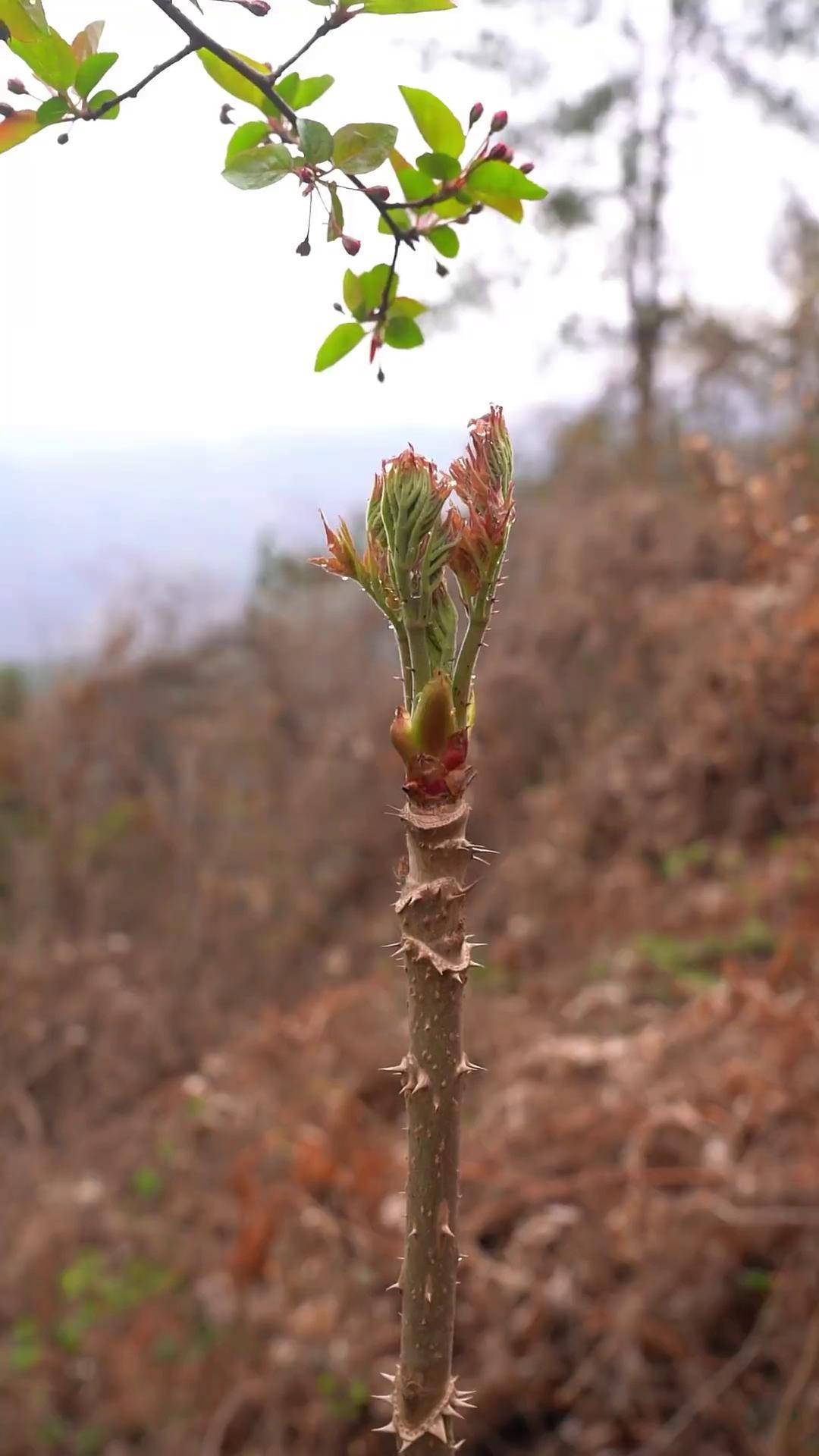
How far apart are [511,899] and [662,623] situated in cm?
220

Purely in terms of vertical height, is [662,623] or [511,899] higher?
[662,623]

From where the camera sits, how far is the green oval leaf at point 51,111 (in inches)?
27.3

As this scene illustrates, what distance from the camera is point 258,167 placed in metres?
0.68

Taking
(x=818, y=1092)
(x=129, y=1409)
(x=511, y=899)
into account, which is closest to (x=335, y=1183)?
(x=129, y=1409)

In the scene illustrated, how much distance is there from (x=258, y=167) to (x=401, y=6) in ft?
0.41

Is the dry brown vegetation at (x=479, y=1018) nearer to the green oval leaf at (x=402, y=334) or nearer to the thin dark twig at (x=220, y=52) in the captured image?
the green oval leaf at (x=402, y=334)

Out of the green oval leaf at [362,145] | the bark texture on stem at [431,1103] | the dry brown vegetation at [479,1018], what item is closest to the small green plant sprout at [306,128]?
the green oval leaf at [362,145]

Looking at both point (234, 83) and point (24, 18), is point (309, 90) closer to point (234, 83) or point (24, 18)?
point (234, 83)

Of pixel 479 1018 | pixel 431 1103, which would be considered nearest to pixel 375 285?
pixel 431 1103

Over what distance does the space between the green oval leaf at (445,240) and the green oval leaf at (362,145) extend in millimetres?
95

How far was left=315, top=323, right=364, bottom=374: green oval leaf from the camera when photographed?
2.67ft

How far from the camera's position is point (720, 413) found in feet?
34.0

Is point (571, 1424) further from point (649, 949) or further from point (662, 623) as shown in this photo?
point (662, 623)

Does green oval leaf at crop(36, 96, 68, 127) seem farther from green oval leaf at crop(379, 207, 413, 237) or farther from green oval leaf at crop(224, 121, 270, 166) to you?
green oval leaf at crop(379, 207, 413, 237)
